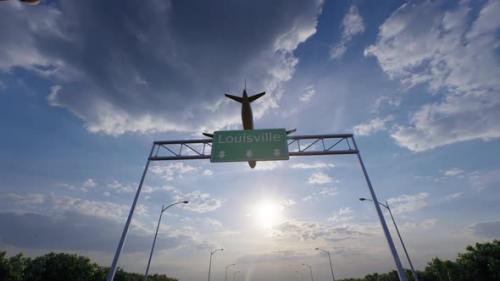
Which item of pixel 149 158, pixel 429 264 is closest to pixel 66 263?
pixel 149 158

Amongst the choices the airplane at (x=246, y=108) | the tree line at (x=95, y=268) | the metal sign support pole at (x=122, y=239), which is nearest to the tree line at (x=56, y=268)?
the tree line at (x=95, y=268)

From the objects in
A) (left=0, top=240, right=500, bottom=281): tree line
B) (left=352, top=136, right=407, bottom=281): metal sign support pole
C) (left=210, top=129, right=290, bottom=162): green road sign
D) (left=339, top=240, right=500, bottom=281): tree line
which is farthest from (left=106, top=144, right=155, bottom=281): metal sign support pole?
(left=339, top=240, right=500, bottom=281): tree line

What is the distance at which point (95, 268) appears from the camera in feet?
112

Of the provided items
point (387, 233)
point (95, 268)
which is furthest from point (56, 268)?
point (387, 233)

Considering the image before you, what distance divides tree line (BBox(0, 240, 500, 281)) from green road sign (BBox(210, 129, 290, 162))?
2675cm

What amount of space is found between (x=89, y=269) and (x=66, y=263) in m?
3.11

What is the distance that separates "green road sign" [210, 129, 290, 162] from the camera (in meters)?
14.0

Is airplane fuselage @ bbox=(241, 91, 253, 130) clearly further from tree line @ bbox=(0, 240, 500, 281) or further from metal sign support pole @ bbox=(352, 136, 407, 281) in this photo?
tree line @ bbox=(0, 240, 500, 281)

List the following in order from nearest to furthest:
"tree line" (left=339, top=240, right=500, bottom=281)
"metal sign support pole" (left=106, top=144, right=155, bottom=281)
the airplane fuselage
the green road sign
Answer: "metal sign support pole" (left=106, top=144, right=155, bottom=281)
the green road sign
the airplane fuselage
"tree line" (left=339, top=240, right=500, bottom=281)

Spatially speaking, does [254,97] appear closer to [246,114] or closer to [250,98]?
[250,98]

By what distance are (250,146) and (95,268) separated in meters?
36.4

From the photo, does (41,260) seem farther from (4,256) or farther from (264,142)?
(264,142)

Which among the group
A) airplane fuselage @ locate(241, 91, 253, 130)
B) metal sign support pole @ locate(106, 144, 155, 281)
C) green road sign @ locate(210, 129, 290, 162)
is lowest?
metal sign support pole @ locate(106, 144, 155, 281)

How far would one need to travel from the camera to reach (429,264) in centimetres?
3688
